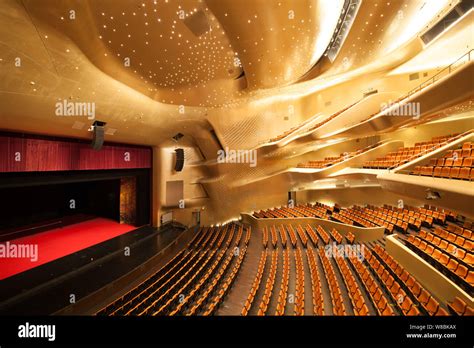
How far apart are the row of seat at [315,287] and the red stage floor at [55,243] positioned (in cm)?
598

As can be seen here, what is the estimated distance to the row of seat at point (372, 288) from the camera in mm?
3175

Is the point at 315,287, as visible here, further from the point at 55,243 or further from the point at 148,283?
the point at 55,243

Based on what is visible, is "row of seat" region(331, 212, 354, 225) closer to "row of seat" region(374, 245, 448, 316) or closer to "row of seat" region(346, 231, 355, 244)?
"row of seat" region(346, 231, 355, 244)

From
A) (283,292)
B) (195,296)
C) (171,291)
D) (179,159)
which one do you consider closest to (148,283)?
(171,291)

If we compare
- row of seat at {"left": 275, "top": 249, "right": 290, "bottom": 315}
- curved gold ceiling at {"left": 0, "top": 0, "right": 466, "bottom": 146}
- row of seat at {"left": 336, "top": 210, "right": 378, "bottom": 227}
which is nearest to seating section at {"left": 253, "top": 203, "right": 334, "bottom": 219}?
row of seat at {"left": 336, "top": 210, "right": 378, "bottom": 227}

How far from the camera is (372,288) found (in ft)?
12.6

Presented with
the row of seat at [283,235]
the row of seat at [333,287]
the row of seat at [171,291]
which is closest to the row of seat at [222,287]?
the row of seat at [171,291]

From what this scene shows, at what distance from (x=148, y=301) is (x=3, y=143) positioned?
444cm

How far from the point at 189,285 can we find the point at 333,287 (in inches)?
112

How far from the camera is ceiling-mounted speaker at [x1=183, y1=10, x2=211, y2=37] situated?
10.9ft

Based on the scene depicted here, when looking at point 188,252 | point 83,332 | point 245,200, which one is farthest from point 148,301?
point 245,200

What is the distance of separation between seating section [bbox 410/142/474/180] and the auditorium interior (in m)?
0.04

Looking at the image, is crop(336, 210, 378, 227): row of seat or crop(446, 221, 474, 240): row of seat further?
crop(336, 210, 378, 227): row of seat

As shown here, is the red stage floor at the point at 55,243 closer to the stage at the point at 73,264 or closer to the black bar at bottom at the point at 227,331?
the stage at the point at 73,264
